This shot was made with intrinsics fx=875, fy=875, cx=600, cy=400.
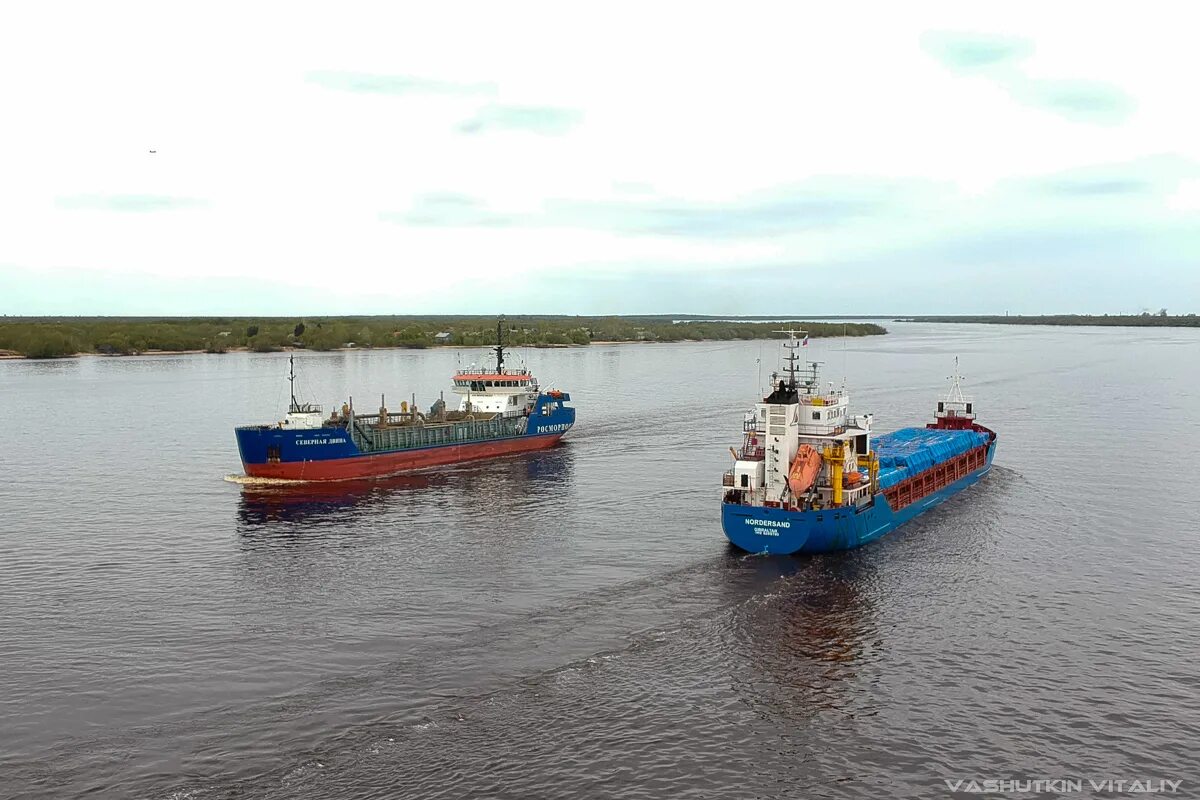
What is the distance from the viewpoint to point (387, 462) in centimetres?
6334

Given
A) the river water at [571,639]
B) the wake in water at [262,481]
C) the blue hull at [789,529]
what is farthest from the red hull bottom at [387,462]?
the blue hull at [789,529]

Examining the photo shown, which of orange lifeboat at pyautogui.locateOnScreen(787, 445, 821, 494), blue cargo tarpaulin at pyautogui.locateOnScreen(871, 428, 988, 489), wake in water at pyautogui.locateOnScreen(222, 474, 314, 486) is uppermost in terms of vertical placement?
orange lifeboat at pyautogui.locateOnScreen(787, 445, 821, 494)

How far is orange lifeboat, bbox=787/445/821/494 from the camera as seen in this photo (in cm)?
4022

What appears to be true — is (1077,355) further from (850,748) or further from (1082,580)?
(850,748)

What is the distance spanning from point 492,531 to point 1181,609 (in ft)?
99.9

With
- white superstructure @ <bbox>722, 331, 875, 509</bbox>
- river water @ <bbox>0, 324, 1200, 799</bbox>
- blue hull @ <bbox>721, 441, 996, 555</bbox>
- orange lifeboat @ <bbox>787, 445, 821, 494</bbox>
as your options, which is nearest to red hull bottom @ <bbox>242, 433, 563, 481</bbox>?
river water @ <bbox>0, 324, 1200, 799</bbox>

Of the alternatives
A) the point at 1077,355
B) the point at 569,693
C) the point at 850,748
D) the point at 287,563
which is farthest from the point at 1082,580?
the point at 1077,355

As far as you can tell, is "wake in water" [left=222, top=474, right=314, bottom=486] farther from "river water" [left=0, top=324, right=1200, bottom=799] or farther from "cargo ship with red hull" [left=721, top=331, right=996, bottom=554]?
→ "cargo ship with red hull" [left=721, top=331, right=996, bottom=554]

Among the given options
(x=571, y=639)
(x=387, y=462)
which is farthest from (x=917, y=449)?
(x=387, y=462)

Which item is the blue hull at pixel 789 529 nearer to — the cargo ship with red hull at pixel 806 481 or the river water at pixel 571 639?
the cargo ship with red hull at pixel 806 481

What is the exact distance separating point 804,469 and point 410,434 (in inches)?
1359

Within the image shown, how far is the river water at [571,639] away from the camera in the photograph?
2252cm

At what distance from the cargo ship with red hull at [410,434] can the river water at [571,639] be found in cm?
290

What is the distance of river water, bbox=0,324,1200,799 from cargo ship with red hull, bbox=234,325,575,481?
290 centimetres
